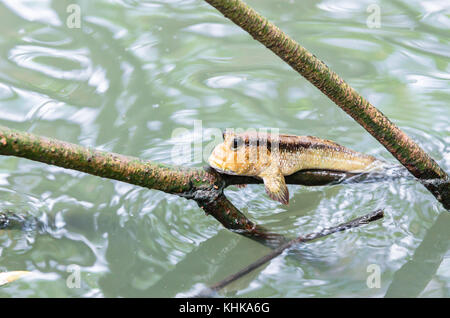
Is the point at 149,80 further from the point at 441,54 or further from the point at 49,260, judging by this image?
the point at 441,54

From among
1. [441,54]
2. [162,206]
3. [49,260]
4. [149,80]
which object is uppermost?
[441,54]

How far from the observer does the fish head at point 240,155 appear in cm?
288

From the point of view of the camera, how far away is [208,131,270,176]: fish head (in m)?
2.88

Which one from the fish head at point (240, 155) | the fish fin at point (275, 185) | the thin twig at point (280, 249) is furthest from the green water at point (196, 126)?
the fish head at point (240, 155)

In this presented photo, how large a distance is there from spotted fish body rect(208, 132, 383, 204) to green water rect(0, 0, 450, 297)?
498mm

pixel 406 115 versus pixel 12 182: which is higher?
pixel 406 115

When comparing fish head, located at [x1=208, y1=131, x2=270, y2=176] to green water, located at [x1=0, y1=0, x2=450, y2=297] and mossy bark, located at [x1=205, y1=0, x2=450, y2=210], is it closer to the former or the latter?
mossy bark, located at [x1=205, y1=0, x2=450, y2=210]

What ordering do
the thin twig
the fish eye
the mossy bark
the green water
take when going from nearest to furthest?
1. the mossy bark
2. the thin twig
3. the fish eye
4. the green water

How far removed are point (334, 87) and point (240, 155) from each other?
1.85 feet

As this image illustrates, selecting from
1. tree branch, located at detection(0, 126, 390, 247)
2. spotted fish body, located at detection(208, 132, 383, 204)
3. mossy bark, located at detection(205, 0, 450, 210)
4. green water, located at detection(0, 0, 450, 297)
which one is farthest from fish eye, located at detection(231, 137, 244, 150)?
green water, located at detection(0, 0, 450, 297)

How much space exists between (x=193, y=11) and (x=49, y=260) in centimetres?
370

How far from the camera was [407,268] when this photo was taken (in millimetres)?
3309
